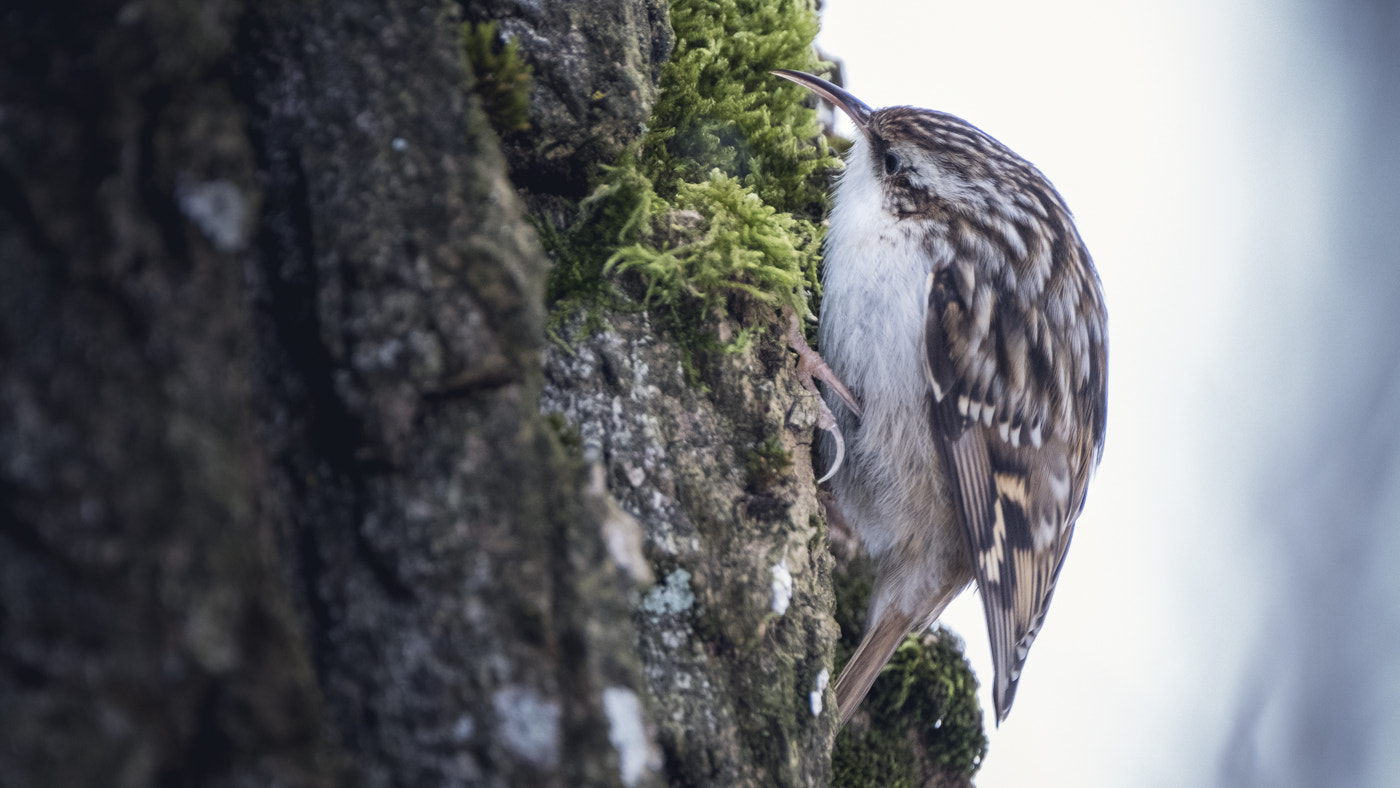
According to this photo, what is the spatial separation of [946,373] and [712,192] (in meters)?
0.74

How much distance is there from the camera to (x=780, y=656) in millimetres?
1289

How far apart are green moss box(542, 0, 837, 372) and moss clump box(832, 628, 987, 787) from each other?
0.96 meters

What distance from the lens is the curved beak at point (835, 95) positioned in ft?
5.94

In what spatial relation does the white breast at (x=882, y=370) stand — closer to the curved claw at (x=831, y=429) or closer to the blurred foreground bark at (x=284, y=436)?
the curved claw at (x=831, y=429)

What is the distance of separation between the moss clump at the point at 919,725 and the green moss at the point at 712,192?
958 mm

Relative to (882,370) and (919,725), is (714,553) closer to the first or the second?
(882,370)

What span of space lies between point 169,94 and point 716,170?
Answer: 108cm

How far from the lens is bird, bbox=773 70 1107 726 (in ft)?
6.26

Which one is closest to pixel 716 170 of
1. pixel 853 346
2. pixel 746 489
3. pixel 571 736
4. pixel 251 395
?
pixel 853 346

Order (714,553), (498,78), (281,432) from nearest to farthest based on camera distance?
(281,432)
(498,78)
(714,553)

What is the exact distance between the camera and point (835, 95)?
199 centimetres

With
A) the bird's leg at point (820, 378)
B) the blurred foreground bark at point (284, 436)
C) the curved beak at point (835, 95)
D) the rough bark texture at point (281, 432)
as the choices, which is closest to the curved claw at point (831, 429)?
the bird's leg at point (820, 378)

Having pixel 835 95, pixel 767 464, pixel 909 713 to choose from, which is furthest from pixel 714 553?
pixel 835 95

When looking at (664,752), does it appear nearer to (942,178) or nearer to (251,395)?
(251,395)
